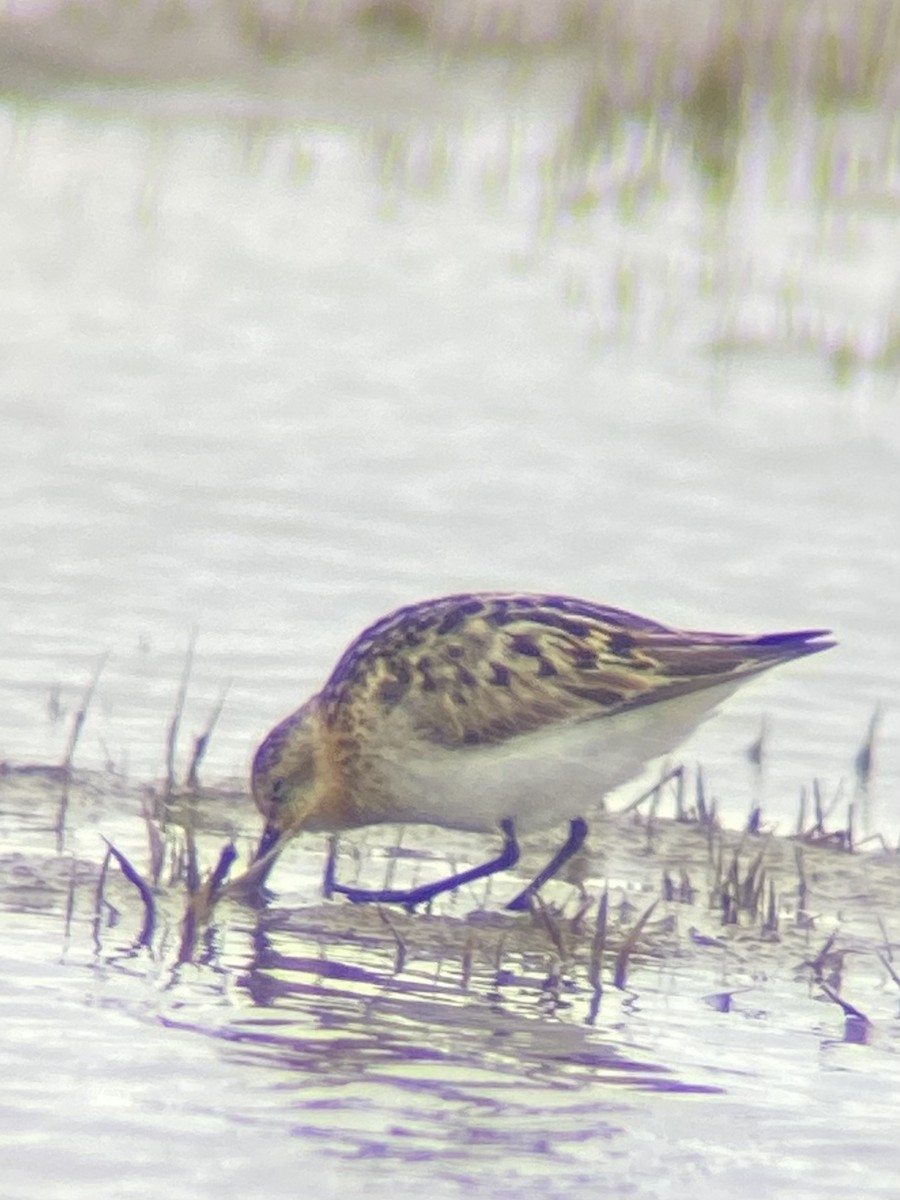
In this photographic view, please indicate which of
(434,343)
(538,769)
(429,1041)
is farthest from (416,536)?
(429,1041)

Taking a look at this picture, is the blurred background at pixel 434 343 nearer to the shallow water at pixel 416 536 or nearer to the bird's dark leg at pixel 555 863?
the shallow water at pixel 416 536

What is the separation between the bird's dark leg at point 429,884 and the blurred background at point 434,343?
1042mm

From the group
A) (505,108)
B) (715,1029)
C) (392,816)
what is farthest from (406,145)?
(715,1029)

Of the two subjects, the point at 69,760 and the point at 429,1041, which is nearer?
the point at 429,1041

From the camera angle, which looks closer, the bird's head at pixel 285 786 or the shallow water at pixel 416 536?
the shallow water at pixel 416 536

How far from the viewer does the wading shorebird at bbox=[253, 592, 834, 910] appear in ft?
22.7

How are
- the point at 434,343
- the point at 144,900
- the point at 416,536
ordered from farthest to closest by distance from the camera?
the point at 434,343, the point at 416,536, the point at 144,900

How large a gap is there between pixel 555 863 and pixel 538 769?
29 cm

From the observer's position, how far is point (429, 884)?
704cm

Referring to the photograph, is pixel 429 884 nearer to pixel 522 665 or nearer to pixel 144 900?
pixel 522 665

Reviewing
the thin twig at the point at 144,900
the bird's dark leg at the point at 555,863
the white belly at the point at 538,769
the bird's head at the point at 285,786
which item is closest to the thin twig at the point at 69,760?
the bird's head at the point at 285,786

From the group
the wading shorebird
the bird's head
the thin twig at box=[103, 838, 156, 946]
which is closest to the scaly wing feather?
the wading shorebird

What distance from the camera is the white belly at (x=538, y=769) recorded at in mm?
6918

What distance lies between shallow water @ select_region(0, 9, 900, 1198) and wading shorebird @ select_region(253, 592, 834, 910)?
0.23 m
